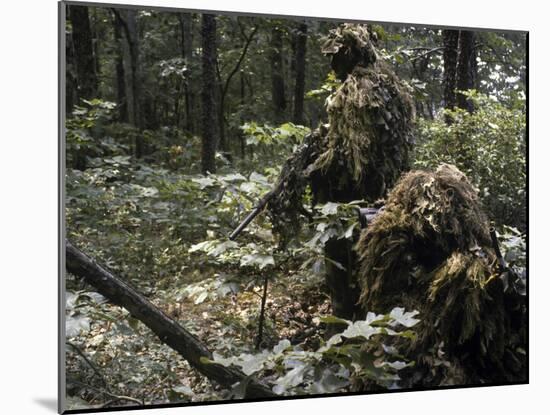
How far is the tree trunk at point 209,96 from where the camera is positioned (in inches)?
131

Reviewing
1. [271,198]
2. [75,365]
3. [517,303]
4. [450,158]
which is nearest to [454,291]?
[517,303]

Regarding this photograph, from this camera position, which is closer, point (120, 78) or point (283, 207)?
point (120, 78)

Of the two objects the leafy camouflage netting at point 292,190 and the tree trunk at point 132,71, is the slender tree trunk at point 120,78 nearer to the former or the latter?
the tree trunk at point 132,71

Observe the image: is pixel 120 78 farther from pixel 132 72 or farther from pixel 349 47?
pixel 349 47

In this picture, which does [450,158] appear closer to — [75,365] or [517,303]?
[517,303]

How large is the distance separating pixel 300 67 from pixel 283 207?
2.04 feet

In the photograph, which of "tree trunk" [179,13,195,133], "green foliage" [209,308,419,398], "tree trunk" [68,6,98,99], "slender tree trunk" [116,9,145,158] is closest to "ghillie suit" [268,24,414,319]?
"green foliage" [209,308,419,398]

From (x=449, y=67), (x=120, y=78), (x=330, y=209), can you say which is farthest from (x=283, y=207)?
(x=449, y=67)

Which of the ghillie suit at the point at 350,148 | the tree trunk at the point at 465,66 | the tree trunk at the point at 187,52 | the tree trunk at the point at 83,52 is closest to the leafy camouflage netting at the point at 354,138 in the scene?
the ghillie suit at the point at 350,148

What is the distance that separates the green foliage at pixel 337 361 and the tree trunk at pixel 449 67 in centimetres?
108

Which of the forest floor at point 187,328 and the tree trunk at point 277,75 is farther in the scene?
the tree trunk at point 277,75

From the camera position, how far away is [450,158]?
3674 mm

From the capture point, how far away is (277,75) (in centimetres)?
342

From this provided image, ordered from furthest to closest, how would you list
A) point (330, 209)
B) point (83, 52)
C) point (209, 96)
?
1. point (330, 209)
2. point (209, 96)
3. point (83, 52)
